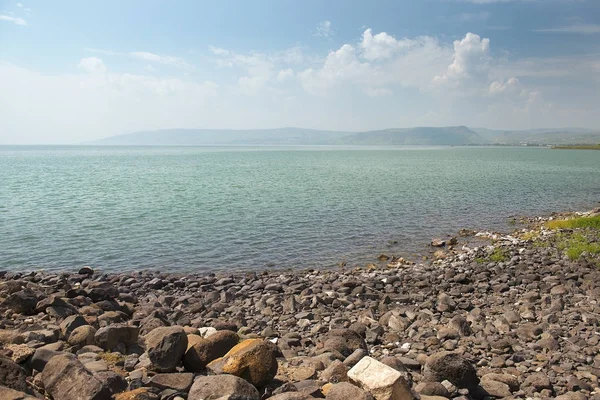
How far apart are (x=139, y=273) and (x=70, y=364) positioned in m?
15.4

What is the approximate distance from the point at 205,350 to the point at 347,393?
11.3ft

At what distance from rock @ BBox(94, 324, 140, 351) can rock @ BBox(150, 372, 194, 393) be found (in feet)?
9.95

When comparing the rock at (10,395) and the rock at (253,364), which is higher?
the rock at (10,395)

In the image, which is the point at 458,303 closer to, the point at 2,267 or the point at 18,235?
the point at 2,267

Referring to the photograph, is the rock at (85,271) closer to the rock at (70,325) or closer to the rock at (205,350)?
the rock at (70,325)

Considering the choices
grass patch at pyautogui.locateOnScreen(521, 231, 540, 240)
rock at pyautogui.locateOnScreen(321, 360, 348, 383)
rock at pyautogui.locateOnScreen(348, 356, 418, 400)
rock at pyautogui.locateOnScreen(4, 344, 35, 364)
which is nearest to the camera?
rock at pyautogui.locateOnScreen(348, 356, 418, 400)

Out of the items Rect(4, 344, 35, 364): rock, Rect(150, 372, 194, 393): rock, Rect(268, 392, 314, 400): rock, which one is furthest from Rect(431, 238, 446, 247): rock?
Rect(4, 344, 35, 364): rock

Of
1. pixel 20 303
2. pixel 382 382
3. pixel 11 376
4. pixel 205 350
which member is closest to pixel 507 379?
pixel 382 382

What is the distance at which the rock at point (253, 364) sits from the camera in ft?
26.6

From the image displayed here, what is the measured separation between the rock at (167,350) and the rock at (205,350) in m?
0.22

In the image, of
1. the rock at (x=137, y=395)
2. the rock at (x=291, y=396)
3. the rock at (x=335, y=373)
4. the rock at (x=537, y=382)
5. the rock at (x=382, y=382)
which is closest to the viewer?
the rock at (x=137, y=395)

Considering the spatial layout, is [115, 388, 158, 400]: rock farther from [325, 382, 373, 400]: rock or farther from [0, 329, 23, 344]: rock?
[0, 329, 23, 344]: rock

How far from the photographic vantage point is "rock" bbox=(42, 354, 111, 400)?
6.77m

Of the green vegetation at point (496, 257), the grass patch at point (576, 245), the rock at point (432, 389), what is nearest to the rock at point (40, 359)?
the rock at point (432, 389)
